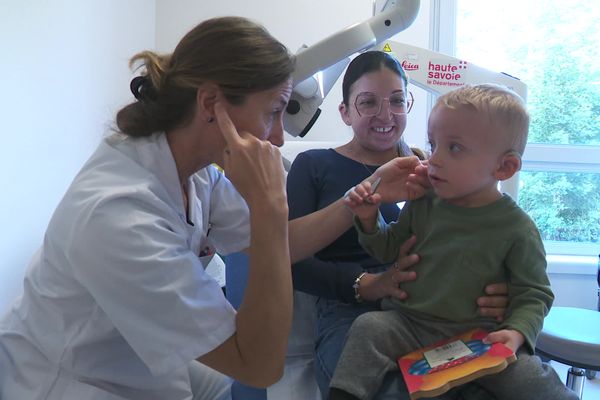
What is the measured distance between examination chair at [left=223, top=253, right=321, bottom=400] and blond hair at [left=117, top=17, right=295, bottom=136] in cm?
52

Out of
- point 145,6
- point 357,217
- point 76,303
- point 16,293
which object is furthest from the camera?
point 145,6

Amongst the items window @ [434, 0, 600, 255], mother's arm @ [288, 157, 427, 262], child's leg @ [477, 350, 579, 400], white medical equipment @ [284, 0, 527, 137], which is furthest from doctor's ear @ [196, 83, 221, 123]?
window @ [434, 0, 600, 255]

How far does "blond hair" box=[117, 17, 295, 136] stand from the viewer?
0.98 metres

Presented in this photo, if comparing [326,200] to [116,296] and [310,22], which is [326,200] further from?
[310,22]

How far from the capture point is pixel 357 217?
1180mm

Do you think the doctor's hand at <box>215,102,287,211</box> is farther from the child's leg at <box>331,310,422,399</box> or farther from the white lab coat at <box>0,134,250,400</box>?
the child's leg at <box>331,310,422,399</box>

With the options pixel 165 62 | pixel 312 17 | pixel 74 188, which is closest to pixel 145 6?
pixel 312 17

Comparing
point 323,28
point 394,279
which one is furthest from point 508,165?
point 323,28

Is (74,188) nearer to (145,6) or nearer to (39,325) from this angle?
(39,325)

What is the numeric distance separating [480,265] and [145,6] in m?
2.46

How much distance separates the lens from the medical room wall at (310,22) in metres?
2.83

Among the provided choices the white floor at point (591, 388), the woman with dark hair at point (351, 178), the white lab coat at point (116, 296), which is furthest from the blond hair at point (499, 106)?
the white floor at point (591, 388)

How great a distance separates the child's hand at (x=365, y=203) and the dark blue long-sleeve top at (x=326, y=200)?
0.17m

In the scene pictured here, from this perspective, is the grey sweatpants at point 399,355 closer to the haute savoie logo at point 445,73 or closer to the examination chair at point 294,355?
the examination chair at point 294,355
